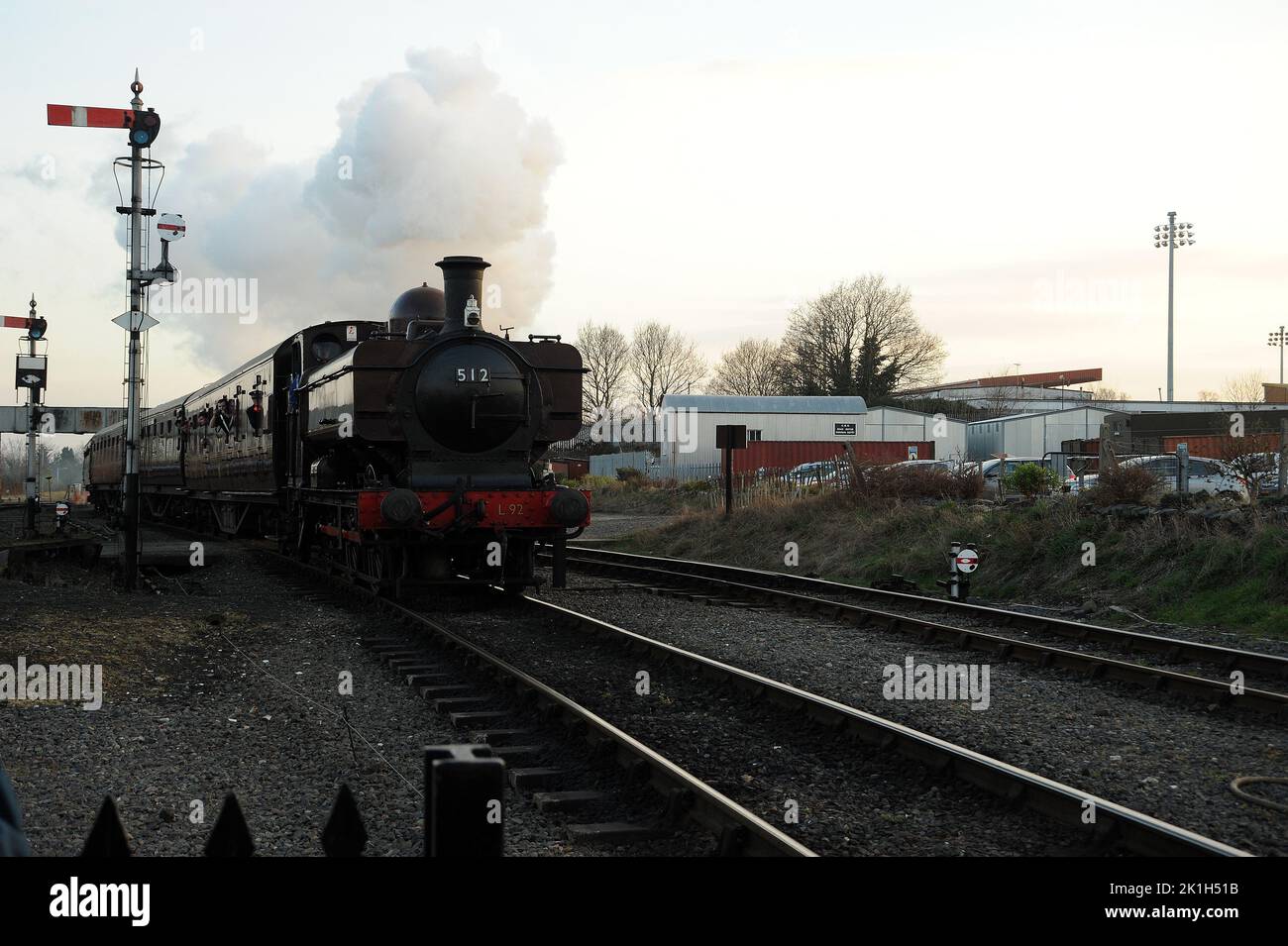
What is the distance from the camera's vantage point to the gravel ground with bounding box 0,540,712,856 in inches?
192

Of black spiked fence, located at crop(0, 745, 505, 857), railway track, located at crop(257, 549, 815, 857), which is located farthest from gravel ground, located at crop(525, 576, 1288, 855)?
black spiked fence, located at crop(0, 745, 505, 857)

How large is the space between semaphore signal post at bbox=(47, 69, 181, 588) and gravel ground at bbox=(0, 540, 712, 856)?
2655 mm

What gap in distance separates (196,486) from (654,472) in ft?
94.2

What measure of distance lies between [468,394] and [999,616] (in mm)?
5994

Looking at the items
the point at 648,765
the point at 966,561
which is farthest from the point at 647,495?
the point at 648,765

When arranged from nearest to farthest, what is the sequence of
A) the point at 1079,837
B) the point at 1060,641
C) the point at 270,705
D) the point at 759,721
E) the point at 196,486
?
1. the point at 1079,837
2. the point at 759,721
3. the point at 270,705
4. the point at 1060,641
5. the point at 196,486

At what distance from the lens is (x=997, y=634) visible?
34.7ft

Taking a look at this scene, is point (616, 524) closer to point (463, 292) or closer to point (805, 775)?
point (463, 292)

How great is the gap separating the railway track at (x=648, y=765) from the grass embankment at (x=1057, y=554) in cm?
701

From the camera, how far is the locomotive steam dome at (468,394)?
1212 centimetres

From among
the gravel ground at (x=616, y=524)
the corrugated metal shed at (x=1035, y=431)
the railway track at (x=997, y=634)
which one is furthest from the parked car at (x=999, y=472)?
the corrugated metal shed at (x=1035, y=431)
